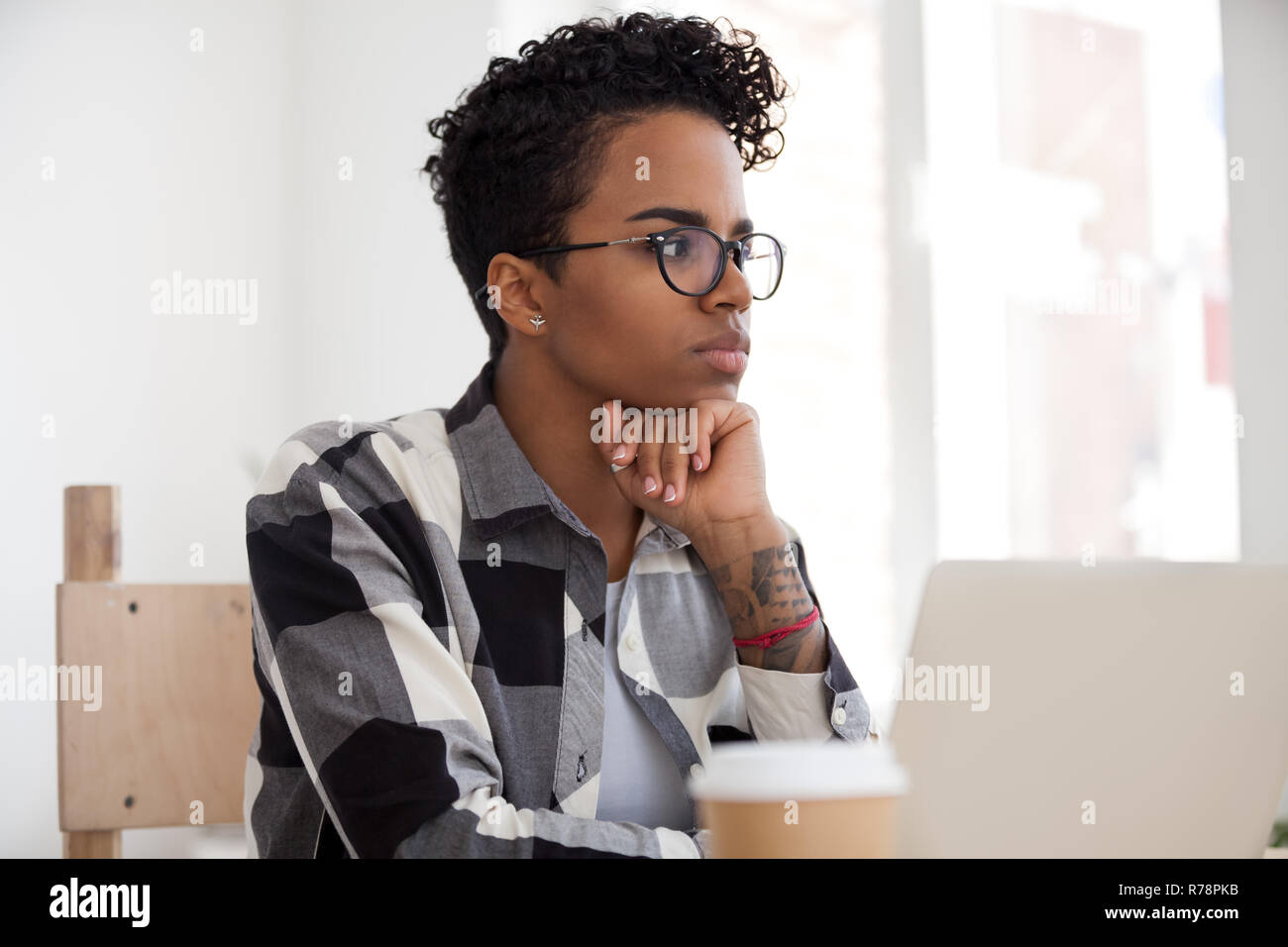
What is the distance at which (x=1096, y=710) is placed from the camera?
1108 millimetres

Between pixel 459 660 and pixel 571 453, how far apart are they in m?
0.31

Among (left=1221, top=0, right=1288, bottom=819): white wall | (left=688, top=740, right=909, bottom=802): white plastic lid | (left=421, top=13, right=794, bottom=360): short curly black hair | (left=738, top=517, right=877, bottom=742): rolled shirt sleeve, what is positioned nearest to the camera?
(left=688, top=740, right=909, bottom=802): white plastic lid

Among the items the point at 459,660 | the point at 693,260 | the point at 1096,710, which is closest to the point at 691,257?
the point at 693,260

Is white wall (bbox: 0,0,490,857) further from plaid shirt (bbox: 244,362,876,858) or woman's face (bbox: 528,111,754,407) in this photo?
woman's face (bbox: 528,111,754,407)

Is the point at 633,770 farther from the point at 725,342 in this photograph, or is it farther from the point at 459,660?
the point at 725,342

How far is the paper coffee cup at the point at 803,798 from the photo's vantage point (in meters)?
0.42

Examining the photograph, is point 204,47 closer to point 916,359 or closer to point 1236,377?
point 916,359

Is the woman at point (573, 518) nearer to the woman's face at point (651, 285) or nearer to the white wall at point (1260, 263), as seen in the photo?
the woman's face at point (651, 285)

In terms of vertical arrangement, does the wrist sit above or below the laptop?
above

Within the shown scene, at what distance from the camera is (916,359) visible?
3.06m

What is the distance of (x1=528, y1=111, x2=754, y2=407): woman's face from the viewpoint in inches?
46.3

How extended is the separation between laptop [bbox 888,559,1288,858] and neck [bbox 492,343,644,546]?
388mm

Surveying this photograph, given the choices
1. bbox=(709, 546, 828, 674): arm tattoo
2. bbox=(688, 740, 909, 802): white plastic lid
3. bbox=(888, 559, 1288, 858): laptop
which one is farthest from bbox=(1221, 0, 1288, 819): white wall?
bbox=(688, 740, 909, 802): white plastic lid

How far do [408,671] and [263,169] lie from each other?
1791 mm
